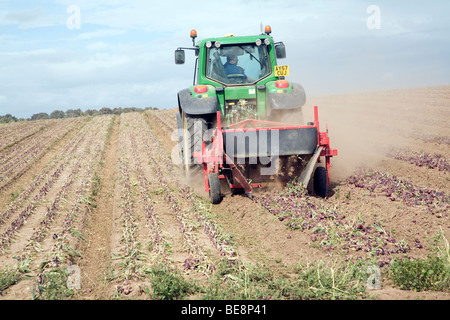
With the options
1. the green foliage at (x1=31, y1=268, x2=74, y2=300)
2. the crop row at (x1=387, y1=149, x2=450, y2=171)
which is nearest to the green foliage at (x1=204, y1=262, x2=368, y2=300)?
the green foliage at (x1=31, y1=268, x2=74, y2=300)

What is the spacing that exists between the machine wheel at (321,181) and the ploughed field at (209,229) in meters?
0.20

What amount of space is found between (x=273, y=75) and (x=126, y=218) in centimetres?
377

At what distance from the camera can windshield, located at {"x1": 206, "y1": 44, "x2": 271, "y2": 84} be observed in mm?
8500

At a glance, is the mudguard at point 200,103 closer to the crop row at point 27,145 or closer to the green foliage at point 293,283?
the green foliage at point 293,283

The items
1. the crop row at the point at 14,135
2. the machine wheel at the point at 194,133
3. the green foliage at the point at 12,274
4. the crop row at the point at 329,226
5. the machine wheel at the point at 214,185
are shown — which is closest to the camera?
the green foliage at the point at 12,274

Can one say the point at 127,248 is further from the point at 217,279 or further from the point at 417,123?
the point at 417,123

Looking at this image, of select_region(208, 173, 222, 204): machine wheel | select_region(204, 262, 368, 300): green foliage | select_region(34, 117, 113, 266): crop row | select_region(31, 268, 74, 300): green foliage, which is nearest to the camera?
select_region(204, 262, 368, 300): green foliage

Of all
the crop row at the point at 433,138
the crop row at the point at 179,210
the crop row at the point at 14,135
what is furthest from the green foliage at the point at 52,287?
the crop row at the point at 14,135

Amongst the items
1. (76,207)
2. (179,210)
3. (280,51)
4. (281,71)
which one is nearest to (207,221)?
(179,210)

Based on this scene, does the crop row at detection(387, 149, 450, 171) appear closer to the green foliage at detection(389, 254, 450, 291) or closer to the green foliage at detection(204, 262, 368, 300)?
the green foliage at detection(389, 254, 450, 291)

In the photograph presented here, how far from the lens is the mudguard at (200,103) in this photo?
7.79m

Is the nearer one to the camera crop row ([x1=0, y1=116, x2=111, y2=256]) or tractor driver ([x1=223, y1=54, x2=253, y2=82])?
crop row ([x1=0, y1=116, x2=111, y2=256])

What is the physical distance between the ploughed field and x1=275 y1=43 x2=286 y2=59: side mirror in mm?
2494
